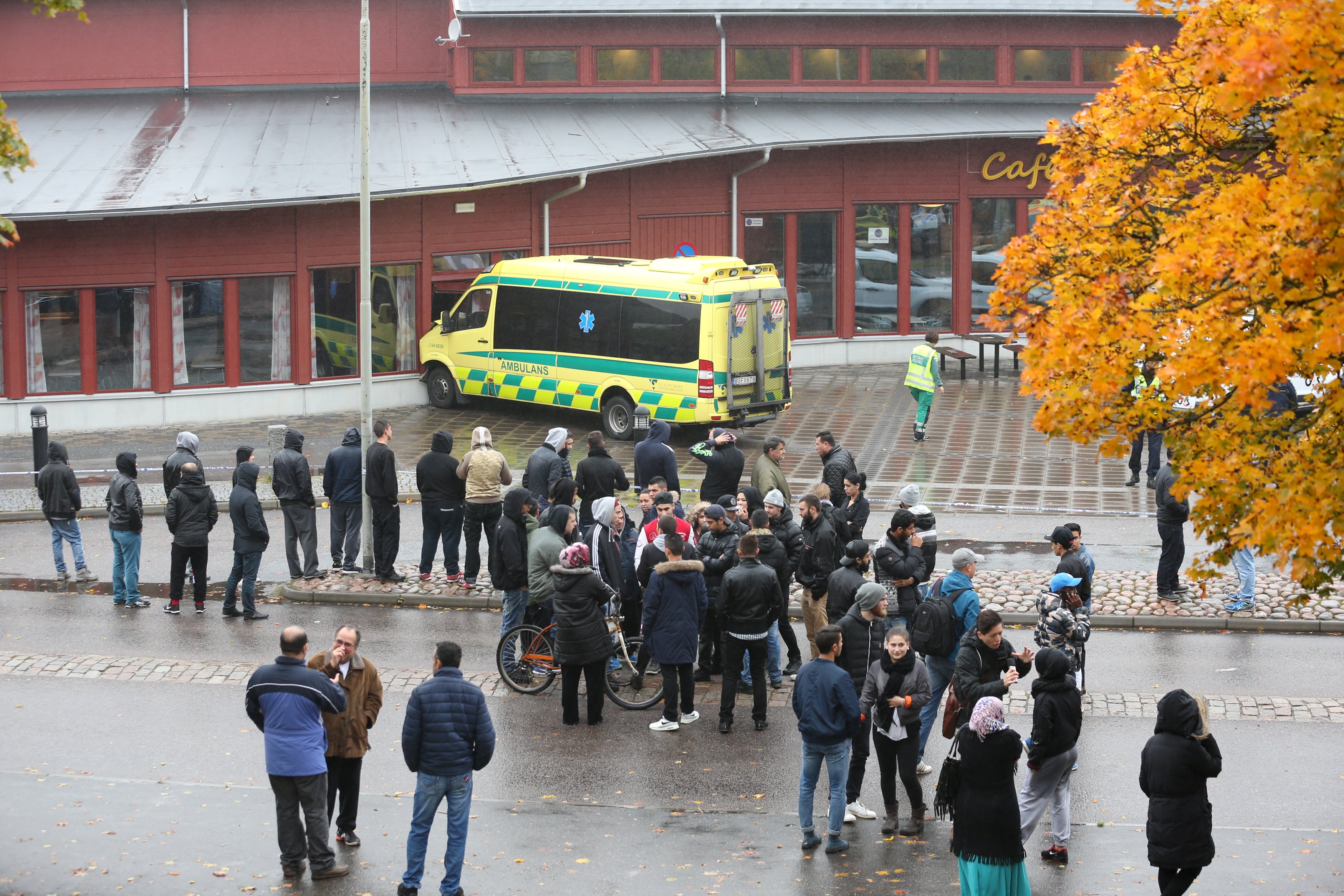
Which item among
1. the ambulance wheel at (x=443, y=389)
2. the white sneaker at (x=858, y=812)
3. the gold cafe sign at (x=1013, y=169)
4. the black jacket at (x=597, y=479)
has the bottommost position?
the white sneaker at (x=858, y=812)

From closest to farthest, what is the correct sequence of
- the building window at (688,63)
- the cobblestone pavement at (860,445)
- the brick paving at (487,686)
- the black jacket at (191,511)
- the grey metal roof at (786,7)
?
1. the brick paving at (487,686)
2. the black jacket at (191,511)
3. the cobblestone pavement at (860,445)
4. the grey metal roof at (786,7)
5. the building window at (688,63)

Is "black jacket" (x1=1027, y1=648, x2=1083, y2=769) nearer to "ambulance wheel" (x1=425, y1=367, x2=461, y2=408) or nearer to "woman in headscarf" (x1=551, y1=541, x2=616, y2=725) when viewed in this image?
"woman in headscarf" (x1=551, y1=541, x2=616, y2=725)

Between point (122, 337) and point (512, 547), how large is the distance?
14.6 m

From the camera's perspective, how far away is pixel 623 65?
31.3 meters

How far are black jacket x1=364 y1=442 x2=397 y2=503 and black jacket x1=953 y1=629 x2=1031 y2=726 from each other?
8.04m

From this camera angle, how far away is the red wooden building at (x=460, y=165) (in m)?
25.9

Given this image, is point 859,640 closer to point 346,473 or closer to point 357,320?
point 346,473

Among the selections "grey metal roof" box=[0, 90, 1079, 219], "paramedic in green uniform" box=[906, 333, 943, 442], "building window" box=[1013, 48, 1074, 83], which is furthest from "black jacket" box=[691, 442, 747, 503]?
"building window" box=[1013, 48, 1074, 83]

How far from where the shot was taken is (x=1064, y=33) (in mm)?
32375

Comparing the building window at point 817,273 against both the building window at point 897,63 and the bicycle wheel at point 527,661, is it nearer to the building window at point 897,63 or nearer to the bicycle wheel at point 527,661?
the building window at point 897,63

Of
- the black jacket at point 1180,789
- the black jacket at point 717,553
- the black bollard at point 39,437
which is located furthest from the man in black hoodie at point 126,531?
the black jacket at point 1180,789

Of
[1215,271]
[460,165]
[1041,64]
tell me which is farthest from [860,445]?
[1215,271]

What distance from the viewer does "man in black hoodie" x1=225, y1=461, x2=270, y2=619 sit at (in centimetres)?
1574

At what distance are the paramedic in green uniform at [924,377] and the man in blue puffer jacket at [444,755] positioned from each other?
49.5ft
